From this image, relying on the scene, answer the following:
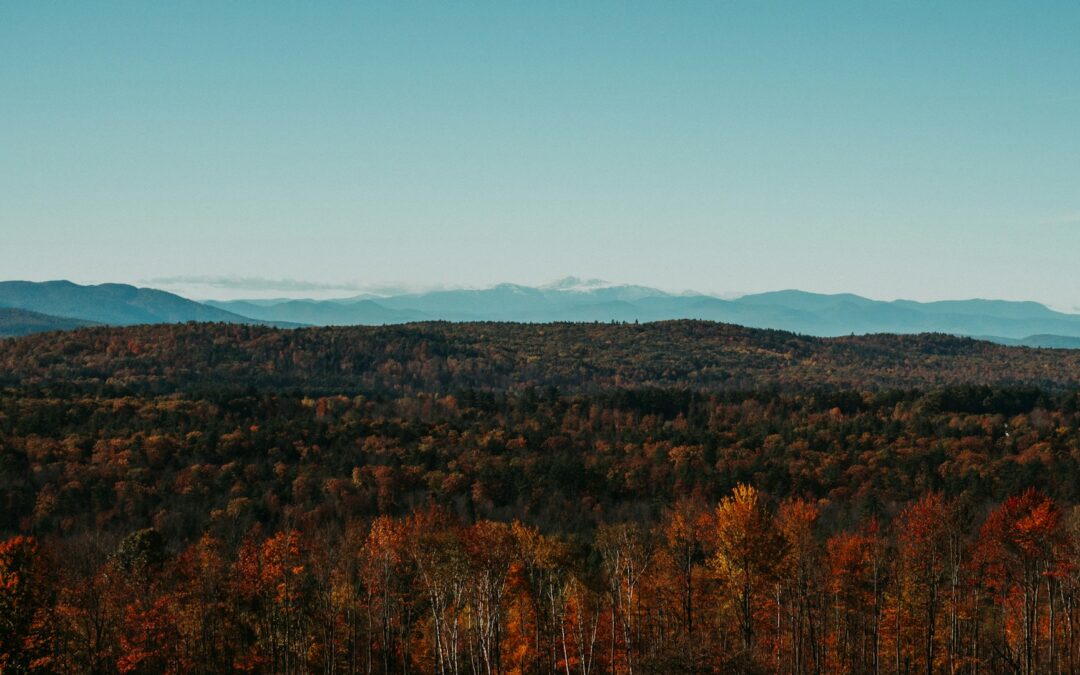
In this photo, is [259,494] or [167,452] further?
[167,452]

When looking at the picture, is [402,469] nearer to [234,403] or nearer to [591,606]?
[234,403]

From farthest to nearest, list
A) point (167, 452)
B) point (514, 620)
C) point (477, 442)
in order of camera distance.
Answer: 1. point (477, 442)
2. point (167, 452)
3. point (514, 620)

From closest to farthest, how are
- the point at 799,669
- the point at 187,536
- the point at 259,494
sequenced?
1. the point at 799,669
2. the point at 187,536
3. the point at 259,494

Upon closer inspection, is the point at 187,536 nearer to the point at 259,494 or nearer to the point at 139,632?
the point at 259,494

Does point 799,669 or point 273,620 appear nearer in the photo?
point 799,669

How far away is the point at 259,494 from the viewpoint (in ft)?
414

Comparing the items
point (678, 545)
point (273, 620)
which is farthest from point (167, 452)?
point (678, 545)

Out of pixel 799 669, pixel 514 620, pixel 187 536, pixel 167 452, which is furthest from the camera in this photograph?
pixel 167 452

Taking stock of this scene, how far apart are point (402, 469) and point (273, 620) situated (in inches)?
2857

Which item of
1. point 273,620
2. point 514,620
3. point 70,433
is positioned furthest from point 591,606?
point 70,433

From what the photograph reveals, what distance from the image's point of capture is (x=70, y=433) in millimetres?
141000

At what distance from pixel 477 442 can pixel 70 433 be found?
200ft

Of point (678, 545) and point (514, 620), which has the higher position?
point (678, 545)

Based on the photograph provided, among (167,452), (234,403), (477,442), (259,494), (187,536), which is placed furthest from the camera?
(234,403)
